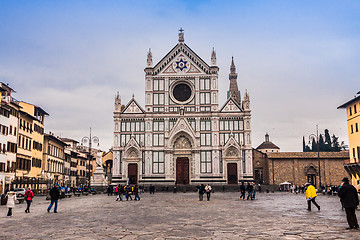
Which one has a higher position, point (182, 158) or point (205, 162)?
point (182, 158)

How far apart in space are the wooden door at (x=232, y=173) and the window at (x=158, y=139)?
1036cm

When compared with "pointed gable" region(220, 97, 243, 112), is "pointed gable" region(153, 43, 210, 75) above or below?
above

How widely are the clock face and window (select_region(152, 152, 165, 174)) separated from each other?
8711 mm

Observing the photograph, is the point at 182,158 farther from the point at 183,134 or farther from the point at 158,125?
the point at 158,125

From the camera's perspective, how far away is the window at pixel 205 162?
53.3 meters

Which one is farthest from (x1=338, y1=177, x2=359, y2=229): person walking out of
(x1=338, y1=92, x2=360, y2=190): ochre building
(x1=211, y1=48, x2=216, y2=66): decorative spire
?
(x1=211, y1=48, x2=216, y2=66): decorative spire

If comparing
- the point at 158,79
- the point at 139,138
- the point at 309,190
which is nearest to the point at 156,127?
the point at 139,138

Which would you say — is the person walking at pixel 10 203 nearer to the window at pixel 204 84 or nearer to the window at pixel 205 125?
the window at pixel 205 125

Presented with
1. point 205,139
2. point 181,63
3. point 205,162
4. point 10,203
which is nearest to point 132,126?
point 205,139

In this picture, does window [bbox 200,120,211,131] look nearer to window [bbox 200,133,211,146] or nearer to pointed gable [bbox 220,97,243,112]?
window [bbox 200,133,211,146]

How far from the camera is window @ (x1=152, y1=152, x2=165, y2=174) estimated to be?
53656mm

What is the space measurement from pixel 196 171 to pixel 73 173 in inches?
1215

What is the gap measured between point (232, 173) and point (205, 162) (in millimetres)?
4147

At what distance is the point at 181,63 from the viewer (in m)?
56.4
